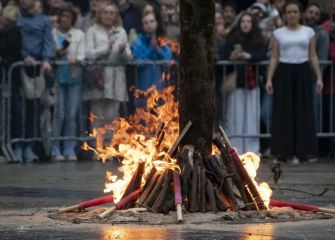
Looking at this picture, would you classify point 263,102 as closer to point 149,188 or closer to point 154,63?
point 154,63


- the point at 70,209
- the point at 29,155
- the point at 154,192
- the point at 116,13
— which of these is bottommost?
the point at 29,155

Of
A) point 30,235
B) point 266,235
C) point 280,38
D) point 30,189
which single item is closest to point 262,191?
point 266,235

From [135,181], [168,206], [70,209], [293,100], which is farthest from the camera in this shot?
[293,100]

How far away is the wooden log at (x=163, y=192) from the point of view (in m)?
10.0

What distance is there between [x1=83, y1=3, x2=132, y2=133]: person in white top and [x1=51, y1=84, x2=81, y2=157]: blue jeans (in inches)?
7.4

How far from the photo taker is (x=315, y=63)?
679 inches

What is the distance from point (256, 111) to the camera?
18.1m

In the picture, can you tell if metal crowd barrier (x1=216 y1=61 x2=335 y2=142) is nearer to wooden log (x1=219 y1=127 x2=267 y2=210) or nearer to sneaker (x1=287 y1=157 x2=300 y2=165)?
sneaker (x1=287 y1=157 x2=300 y2=165)

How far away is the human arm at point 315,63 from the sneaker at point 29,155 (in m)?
4.20

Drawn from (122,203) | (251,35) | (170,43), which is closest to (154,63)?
(251,35)

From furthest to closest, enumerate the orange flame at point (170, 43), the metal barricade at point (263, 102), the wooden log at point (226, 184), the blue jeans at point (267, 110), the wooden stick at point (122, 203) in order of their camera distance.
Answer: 1. the blue jeans at point (267, 110)
2. the metal barricade at point (263, 102)
3. the orange flame at point (170, 43)
4. the wooden log at point (226, 184)
5. the wooden stick at point (122, 203)

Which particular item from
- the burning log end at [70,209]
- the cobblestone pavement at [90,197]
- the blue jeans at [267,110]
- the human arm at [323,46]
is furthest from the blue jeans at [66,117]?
the burning log end at [70,209]

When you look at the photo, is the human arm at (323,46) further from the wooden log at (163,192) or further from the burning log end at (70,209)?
the wooden log at (163,192)

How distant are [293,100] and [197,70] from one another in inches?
293
